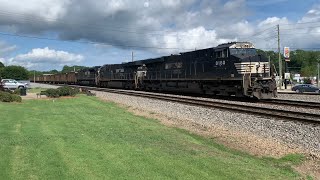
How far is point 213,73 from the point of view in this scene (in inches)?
1104

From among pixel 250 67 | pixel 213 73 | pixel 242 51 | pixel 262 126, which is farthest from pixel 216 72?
pixel 262 126

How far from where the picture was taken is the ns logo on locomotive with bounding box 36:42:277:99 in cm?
2480

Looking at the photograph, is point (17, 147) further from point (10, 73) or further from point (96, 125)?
point (10, 73)

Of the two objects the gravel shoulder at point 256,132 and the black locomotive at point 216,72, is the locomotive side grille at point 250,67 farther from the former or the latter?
the gravel shoulder at point 256,132

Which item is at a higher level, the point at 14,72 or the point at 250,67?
the point at 14,72

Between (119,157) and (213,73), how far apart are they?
814 inches

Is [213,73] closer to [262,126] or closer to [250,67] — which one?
[250,67]

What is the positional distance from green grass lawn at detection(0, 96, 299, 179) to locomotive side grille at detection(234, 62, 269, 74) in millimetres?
13798

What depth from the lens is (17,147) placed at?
29.2 feet

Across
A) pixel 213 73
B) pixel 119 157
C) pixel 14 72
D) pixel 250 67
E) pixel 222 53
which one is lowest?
pixel 119 157

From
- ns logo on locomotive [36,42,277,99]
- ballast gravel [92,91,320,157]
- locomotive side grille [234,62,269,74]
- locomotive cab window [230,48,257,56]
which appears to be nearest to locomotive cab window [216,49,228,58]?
ns logo on locomotive [36,42,277,99]

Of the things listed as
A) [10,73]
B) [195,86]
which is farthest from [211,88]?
[10,73]

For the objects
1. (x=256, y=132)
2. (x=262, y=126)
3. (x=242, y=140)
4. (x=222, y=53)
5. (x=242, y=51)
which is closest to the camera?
(x=242, y=140)

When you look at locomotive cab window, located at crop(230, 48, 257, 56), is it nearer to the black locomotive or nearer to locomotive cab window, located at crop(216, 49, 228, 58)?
the black locomotive
